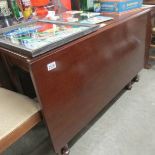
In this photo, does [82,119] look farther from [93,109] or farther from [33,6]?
[33,6]

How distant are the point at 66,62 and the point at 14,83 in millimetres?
546

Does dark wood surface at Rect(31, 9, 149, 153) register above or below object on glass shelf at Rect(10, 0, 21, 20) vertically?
below

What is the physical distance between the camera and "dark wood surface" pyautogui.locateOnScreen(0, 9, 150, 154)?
35.7 inches

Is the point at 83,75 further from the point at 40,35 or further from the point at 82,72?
the point at 40,35

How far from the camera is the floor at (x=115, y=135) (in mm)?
1250

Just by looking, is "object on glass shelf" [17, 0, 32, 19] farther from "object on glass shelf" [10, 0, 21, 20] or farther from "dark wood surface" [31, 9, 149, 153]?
"dark wood surface" [31, 9, 149, 153]

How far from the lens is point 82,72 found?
42.7 inches

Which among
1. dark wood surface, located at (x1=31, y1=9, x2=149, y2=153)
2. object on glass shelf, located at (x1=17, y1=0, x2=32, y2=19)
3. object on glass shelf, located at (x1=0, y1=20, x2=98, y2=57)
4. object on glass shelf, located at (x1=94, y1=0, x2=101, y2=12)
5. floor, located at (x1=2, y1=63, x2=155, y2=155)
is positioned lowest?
floor, located at (x1=2, y1=63, x2=155, y2=155)

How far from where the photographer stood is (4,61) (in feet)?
4.00

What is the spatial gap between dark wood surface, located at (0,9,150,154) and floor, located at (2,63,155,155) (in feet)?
0.57

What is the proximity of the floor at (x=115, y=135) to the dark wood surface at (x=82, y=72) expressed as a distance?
0.57 feet

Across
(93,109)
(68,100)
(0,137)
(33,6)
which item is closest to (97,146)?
(93,109)

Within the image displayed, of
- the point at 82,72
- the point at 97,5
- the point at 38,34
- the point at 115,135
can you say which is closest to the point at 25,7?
the point at 38,34

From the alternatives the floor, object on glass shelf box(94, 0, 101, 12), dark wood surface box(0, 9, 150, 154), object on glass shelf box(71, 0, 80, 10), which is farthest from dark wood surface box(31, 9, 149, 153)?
object on glass shelf box(71, 0, 80, 10)
